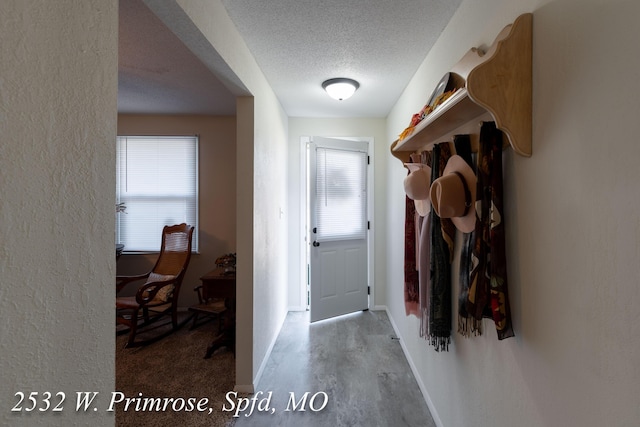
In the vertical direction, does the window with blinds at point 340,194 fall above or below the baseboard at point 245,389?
above

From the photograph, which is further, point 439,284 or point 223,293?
point 223,293

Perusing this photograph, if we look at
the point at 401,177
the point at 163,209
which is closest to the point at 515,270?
the point at 401,177

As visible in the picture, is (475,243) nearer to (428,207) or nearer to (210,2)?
(428,207)

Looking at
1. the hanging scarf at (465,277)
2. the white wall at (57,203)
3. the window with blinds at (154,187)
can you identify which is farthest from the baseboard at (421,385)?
the window with blinds at (154,187)

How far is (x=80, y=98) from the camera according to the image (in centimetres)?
72

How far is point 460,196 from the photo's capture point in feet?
4.04

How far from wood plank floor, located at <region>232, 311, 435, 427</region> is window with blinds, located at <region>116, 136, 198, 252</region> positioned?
1.90 meters

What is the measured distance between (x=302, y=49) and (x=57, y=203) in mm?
1775

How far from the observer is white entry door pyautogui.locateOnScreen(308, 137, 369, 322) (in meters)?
3.27

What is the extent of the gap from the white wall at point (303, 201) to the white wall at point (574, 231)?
2.44 m

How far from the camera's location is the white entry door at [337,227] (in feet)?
10.7

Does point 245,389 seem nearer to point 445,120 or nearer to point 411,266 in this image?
point 411,266

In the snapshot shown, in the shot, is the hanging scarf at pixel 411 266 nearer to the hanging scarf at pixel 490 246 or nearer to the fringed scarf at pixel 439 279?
the fringed scarf at pixel 439 279

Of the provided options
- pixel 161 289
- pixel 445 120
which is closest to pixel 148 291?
pixel 161 289
